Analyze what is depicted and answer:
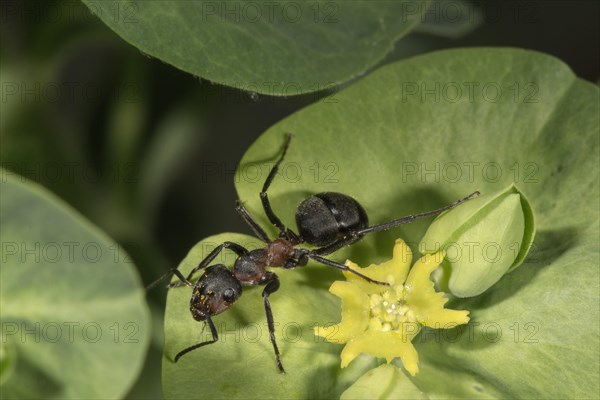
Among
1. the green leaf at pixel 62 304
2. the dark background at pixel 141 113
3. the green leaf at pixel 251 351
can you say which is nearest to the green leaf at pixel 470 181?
the green leaf at pixel 251 351

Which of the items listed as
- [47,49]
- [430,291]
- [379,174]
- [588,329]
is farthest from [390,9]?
[47,49]

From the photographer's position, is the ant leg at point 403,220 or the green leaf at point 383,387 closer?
the green leaf at point 383,387

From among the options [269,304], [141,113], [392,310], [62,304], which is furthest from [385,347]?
[141,113]

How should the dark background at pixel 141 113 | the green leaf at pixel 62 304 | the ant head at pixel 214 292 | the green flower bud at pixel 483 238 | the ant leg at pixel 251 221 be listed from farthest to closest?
1. the dark background at pixel 141 113
2. the ant leg at pixel 251 221
3. the ant head at pixel 214 292
4. the green flower bud at pixel 483 238
5. the green leaf at pixel 62 304

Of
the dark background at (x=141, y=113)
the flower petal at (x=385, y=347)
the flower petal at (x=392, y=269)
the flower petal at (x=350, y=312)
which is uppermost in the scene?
the flower petal at (x=392, y=269)

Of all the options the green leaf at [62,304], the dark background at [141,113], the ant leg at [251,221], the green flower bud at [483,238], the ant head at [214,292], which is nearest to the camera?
the green leaf at [62,304]

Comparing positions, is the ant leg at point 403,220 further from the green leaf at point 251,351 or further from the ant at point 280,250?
the green leaf at point 251,351

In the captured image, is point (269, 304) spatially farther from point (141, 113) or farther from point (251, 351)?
point (141, 113)
